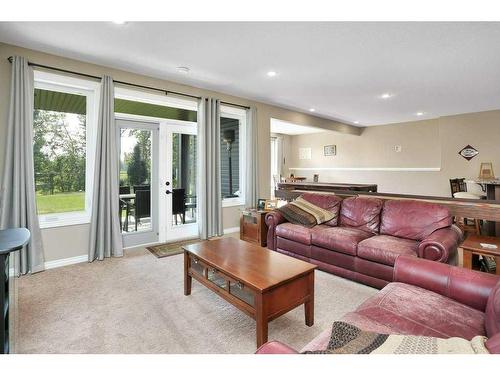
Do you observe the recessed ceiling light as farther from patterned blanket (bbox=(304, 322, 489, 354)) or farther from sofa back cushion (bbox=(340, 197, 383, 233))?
patterned blanket (bbox=(304, 322, 489, 354))

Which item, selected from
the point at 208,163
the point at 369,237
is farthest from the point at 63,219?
the point at 369,237

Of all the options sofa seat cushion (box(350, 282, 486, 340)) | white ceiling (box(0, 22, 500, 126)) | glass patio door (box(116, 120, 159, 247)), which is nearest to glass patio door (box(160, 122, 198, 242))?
glass patio door (box(116, 120, 159, 247))

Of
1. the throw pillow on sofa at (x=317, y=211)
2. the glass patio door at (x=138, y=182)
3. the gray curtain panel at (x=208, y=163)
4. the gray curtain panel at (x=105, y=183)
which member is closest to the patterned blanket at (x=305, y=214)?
the throw pillow on sofa at (x=317, y=211)

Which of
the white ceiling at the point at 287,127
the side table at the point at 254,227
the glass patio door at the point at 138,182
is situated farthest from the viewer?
the white ceiling at the point at 287,127

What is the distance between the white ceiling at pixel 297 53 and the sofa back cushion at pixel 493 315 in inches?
94.6

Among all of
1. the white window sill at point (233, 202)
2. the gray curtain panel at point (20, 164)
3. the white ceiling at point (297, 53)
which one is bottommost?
the white window sill at point (233, 202)

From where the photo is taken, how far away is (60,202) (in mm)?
3404

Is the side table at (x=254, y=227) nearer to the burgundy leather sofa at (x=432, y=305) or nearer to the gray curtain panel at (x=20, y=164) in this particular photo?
the burgundy leather sofa at (x=432, y=305)

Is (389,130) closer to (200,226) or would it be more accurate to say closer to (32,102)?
(200,226)

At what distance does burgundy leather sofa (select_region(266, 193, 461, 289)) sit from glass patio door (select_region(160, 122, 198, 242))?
1658 millimetres

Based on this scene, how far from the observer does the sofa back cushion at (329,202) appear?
3566 millimetres

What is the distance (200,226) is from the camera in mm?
4520
